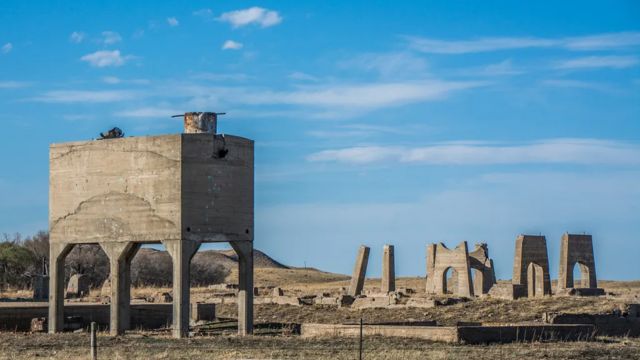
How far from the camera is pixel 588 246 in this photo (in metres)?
51.4

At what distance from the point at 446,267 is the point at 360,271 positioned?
13.8ft

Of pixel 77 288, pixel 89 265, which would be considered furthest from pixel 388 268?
pixel 89 265

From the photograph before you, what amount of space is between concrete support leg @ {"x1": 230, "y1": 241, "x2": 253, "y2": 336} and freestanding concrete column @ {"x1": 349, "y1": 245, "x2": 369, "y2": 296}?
22066 mm

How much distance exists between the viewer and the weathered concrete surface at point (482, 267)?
5497cm

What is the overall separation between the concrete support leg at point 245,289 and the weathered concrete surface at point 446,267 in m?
21.8

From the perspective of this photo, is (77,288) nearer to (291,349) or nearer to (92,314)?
(92,314)

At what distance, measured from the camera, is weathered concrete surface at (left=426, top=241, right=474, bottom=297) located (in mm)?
52188

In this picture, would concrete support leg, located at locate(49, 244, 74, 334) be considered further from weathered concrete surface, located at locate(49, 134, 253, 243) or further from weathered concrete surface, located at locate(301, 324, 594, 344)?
weathered concrete surface, located at locate(301, 324, 594, 344)

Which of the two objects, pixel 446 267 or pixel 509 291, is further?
pixel 446 267

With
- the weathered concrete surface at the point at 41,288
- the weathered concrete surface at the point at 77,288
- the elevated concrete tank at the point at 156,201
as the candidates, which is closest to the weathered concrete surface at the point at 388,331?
the elevated concrete tank at the point at 156,201

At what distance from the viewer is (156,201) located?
29281mm

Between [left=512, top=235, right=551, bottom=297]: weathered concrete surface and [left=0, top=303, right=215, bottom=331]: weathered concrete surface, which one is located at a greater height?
[left=512, top=235, right=551, bottom=297]: weathered concrete surface

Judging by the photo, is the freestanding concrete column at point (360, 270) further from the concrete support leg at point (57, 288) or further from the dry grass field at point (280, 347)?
the concrete support leg at point (57, 288)

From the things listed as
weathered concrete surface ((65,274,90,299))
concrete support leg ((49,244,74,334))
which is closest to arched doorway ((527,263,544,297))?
weathered concrete surface ((65,274,90,299))
